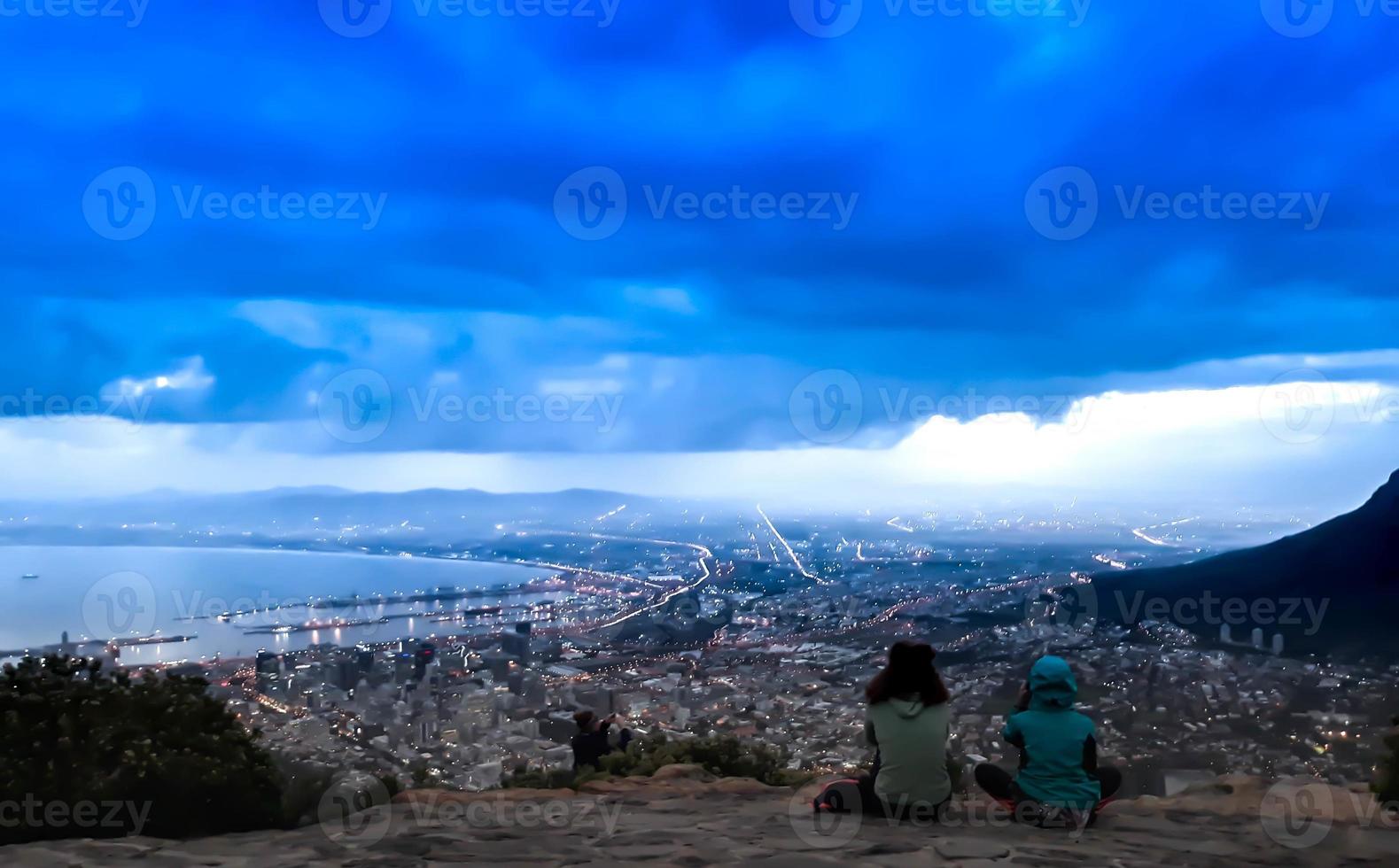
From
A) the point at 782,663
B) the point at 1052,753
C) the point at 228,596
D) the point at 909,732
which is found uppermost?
the point at 228,596

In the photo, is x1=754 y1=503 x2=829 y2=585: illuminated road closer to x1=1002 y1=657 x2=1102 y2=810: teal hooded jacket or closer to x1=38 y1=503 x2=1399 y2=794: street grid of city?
x1=38 y1=503 x2=1399 y2=794: street grid of city

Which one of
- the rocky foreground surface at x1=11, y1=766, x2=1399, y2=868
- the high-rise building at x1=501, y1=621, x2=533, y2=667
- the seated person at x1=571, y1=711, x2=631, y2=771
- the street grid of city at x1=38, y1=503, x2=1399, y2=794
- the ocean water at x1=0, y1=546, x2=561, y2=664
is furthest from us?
the ocean water at x1=0, y1=546, x2=561, y2=664

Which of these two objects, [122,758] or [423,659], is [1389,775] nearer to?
[122,758]

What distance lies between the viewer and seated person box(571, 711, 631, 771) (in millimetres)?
9945

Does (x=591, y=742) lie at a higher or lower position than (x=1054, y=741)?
lower

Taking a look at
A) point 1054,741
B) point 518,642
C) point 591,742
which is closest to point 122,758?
point 591,742

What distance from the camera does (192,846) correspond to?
6.26 meters

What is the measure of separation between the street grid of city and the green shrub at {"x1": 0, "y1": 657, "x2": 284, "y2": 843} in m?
1.31

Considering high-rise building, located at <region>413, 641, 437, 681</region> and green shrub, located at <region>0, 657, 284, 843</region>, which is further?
high-rise building, located at <region>413, 641, 437, 681</region>

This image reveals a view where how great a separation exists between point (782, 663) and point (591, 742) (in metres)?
7.23

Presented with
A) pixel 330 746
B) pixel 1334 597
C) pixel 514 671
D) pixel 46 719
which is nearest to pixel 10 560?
pixel 514 671

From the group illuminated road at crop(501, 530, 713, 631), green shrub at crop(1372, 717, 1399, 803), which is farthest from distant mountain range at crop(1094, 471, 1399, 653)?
green shrub at crop(1372, 717, 1399, 803)

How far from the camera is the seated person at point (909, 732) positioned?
20.3ft

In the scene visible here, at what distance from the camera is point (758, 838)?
6.30 meters
